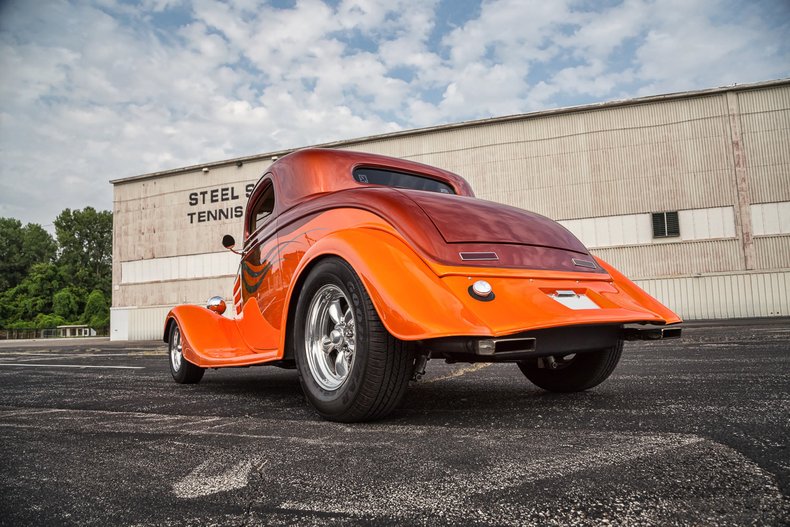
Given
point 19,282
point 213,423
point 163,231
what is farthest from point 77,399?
point 19,282

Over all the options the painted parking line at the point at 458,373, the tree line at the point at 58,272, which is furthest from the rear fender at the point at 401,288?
the tree line at the point at 58,272

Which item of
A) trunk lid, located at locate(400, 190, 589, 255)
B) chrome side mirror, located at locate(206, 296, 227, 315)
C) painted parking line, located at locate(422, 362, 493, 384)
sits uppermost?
trunk lid, located at locate(400, 190, 589, 255)

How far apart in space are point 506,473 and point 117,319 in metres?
33.0

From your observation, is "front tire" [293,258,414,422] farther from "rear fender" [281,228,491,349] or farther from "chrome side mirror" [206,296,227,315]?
"chrome side mirror" [206,296,227,315]

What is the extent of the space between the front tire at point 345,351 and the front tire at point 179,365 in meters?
2.47

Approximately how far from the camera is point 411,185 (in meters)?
4.30

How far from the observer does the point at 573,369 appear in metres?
3.58

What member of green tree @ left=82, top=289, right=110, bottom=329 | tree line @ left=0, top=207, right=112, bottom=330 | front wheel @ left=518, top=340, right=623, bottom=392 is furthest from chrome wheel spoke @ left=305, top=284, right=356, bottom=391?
green tree @ left=82, top=289, right=110, bottom=329

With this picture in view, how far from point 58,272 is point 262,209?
79.7m

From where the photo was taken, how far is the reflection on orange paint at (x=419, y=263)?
2369mm

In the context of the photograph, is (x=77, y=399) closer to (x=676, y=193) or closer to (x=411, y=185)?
(x=411, y=185)

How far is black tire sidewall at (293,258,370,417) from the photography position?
8.39 ft

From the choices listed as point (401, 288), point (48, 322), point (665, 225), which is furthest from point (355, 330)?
point (48, 322)

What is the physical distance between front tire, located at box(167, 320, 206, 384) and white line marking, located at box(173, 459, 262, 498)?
10.9ft
